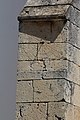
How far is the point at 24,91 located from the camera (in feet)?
19.3

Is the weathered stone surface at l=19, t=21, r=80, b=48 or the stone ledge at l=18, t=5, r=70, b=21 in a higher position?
the stone ledge at l=18, t=5, r=70, b=21

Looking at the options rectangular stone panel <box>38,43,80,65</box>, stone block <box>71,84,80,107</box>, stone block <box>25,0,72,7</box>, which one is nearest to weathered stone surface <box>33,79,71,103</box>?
stone block <box>71,84,80,107</box>

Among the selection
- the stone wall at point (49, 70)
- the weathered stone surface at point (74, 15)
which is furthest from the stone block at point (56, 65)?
the weathered stone surface at point (74, 15)

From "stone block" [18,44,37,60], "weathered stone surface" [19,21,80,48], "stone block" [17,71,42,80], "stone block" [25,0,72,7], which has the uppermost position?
"stone block" [25,0,72,7]

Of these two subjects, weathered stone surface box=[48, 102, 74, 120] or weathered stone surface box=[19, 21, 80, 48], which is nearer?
weathered stone surface box=[48, 102, 74, 120]

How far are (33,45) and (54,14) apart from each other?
0.43m

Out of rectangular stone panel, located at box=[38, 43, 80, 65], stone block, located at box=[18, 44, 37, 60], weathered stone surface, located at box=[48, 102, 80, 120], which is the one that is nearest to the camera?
weathered stone surface, located at box=[48, 102, 80, 120]

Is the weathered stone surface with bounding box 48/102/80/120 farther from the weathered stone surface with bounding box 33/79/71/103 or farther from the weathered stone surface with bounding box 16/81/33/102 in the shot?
the weathered stone surface with bounding box 16/81/33/102

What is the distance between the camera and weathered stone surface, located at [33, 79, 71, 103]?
5742 millimetres

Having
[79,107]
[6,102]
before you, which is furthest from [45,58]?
[6,102]

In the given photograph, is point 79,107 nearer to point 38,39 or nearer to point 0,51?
point 38,39

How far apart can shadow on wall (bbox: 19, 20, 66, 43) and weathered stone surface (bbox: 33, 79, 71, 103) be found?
48 centimetres

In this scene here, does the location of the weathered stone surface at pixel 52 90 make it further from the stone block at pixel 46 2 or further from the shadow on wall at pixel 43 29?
the stone block at pixel 46 2

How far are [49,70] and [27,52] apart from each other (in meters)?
0.34
